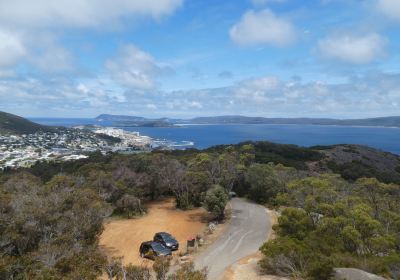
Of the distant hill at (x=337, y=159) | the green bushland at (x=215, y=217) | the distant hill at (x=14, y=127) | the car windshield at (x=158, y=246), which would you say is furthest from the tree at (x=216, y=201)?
the distant hill at (x=14, y=127)

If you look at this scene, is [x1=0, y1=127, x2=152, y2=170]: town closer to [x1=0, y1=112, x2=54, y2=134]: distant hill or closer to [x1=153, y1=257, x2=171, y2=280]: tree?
[x1=0, y1=112, x2=54, y2=134]: distant hill

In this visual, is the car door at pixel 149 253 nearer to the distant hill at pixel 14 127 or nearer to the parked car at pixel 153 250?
the parked car at pixel 153 250

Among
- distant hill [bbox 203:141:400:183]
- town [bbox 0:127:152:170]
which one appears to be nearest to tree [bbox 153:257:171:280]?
distant hill [bbox 203:141:400:183]

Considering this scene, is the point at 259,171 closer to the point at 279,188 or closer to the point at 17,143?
the point at 279,188

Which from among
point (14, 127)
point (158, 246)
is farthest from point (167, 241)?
point (14, 127)

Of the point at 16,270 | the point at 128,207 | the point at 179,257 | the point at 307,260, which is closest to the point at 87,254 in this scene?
the point at 16,270
